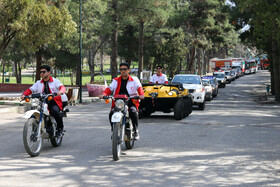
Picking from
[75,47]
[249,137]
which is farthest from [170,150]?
[75,47]

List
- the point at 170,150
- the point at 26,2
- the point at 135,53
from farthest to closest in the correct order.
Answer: the point at 135,53 → the point at 26,2 → the point at 170,150

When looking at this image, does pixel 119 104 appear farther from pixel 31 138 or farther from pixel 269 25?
pixel 269 25

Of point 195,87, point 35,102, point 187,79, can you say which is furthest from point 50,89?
point 187,79

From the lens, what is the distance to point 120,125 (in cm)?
848

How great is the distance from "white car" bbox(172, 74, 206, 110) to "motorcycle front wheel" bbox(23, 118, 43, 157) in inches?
539

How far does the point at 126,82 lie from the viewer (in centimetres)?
932

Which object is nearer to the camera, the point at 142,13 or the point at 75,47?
the point at 142,13

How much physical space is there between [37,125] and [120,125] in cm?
160

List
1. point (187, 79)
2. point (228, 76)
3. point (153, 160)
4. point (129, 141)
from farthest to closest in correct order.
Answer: point (228, 76), point (187, 79), point (129, 141), point (153, 160)

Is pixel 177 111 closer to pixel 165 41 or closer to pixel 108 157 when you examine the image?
pixel 108 157

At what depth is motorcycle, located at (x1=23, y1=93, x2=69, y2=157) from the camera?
8219 millimetres

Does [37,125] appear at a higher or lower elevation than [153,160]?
higher

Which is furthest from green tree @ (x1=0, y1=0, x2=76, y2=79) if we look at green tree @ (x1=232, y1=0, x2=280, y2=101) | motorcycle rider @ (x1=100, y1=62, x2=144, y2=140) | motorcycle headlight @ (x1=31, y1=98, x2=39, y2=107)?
motorcycle headlight @ (x1=31, y1=98, x2=39, y2=107)

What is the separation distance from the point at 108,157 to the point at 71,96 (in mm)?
17204
